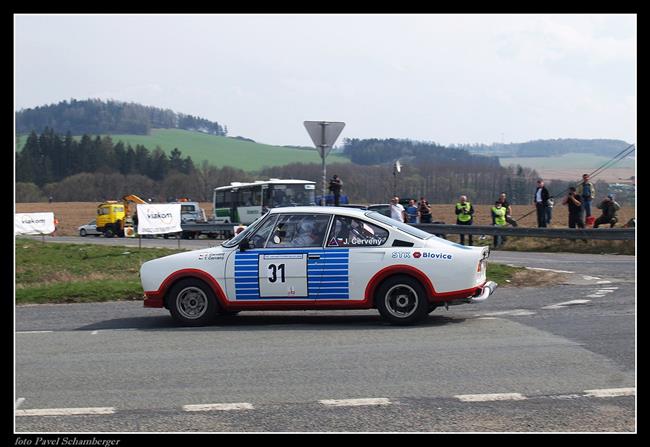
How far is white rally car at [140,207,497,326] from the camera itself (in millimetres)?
11219

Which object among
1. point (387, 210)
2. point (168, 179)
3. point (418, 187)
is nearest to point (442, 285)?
point (387, 210)

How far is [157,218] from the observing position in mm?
28141

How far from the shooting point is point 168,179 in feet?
277

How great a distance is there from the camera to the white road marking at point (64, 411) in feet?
23.0

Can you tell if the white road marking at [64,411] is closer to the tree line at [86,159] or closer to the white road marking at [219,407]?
the white road marking at [219,407]

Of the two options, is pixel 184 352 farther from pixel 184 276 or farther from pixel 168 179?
pixel 168 179

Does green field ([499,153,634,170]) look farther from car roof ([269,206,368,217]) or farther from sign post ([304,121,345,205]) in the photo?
car roof ([269,206,368,217])

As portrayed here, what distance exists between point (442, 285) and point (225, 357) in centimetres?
317

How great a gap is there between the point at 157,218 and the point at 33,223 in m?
10.3

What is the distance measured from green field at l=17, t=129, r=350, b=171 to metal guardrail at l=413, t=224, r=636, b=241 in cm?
6141

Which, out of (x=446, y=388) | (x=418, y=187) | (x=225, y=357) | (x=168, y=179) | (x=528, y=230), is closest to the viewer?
(x=446, y=388)

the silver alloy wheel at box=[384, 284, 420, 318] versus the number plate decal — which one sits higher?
the number plate decal

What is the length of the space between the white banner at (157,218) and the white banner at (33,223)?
28.4ft

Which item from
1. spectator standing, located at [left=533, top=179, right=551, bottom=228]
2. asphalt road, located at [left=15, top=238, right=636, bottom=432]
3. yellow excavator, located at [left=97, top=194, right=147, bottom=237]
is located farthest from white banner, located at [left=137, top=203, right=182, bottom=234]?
yellow excavator, located at [left=97, top=194, right=147, bottom=237]
